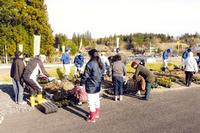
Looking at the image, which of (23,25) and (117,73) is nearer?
(117,73)

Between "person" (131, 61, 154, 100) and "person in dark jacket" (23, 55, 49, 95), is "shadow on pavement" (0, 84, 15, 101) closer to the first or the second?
"person in dark jacket" (23, 55, 49, 95)

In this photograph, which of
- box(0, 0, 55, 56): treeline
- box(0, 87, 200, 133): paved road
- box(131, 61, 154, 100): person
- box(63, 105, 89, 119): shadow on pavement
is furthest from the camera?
box(0, 0, 55, 56): treeline

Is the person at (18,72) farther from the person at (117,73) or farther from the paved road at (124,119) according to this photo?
the person at (117,73)

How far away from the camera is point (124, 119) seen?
35.9ft

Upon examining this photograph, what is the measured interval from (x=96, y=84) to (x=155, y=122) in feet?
6.97

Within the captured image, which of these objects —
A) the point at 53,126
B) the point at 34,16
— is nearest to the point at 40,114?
the point at 53,126

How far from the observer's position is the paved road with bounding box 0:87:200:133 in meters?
9.89

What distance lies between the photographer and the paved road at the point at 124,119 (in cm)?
989

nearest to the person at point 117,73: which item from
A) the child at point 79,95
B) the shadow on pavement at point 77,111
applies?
the child at point 79,95

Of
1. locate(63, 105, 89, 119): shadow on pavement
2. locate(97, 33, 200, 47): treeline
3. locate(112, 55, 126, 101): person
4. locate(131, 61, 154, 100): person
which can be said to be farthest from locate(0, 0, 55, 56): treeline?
locate(97, 33, 200, 47): treeline

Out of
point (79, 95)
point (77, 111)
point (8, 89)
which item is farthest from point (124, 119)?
point (8, 89)

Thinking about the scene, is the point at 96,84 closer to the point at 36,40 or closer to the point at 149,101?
the point at 149,101

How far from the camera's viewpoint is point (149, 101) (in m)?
13.8

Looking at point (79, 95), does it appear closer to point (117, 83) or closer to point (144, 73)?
point (117, 83)
